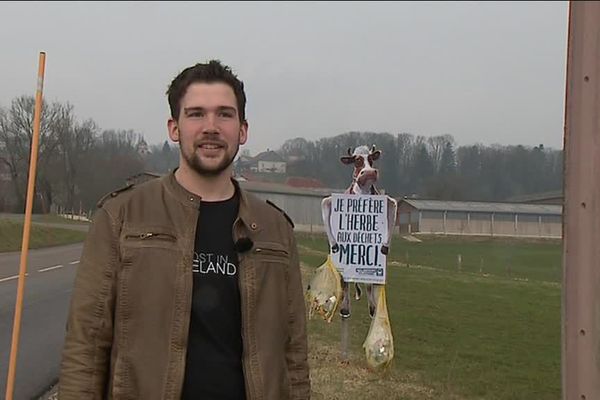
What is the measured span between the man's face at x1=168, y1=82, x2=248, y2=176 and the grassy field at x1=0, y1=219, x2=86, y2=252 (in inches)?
1136

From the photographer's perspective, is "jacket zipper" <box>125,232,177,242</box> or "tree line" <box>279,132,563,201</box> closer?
"jacket zipper" <box>125,232,177,242</box>

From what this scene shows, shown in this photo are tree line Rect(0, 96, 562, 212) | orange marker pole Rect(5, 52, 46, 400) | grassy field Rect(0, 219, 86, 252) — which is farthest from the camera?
tree line Rect(0, 96, 562, 212)

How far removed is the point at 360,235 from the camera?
30.5 ft

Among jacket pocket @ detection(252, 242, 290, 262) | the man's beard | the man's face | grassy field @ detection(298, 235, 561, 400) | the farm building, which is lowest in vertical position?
grassy field @ detection(298, 235, 561, 400)

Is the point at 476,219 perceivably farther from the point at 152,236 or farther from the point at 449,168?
the point at 152,236

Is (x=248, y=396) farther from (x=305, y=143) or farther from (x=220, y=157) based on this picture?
(x=305, y=143)

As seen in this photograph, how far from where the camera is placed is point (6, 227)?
3484cm

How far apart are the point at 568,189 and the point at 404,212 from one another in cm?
8514

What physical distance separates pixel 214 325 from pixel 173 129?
0.72m

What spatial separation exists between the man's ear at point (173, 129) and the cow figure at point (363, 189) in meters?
6.64

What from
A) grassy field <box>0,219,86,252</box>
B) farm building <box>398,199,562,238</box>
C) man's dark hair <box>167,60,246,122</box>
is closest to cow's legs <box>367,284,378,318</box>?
man's dark hair <box>167,60,246,122</box>

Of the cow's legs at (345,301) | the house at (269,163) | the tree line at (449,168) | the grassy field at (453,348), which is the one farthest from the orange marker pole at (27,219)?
the house at (269,163)

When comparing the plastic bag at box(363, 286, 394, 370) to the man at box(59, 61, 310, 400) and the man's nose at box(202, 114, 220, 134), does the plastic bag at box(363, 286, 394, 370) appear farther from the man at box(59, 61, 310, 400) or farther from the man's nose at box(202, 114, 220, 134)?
the man's nose at box(202, 114, 220, 134)

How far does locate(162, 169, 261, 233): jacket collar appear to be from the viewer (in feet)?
8.48
